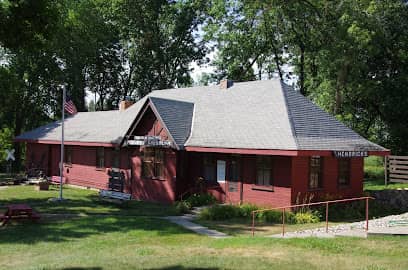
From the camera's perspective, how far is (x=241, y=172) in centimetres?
2119

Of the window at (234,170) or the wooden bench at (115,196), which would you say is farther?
the wooden bench at (115,196)

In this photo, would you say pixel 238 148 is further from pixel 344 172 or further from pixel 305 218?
pixel 344 172

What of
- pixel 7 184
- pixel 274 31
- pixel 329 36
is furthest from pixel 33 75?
pixel 329 36

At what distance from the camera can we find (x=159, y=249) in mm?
12578

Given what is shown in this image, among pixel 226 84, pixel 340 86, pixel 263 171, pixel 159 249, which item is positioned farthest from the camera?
pixel 340 86

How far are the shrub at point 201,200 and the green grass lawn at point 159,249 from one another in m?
4.01

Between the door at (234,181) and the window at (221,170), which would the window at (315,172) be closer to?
the door at (234,181)

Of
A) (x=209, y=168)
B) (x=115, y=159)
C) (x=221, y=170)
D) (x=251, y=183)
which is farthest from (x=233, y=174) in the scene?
(x=115, y=159)

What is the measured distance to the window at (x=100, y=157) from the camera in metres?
29.1

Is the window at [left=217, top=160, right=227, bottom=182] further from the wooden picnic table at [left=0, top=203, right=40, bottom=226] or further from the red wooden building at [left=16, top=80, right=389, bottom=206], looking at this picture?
the wooden picnic table at [left=0, top=203, right=40, bottom=226]

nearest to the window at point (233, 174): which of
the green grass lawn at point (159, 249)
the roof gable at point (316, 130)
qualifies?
the roof gable at point (316, 130)

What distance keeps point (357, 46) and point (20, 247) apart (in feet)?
86.9

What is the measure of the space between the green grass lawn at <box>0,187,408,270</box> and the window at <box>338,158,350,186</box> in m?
8.59

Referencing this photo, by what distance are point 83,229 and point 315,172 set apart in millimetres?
10220
